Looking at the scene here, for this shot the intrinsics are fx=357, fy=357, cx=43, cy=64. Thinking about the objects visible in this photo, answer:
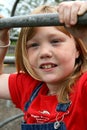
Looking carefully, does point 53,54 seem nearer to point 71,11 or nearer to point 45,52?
point 45,52

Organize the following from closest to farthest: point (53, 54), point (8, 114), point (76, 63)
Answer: point (53, 54), point (76, 63), point (8, 114)

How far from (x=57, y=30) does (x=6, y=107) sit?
167 cm

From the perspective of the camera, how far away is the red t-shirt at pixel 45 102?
99cm

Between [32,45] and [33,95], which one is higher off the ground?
[32,45]

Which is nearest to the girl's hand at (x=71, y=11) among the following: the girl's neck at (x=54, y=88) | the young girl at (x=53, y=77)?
the young girl at (x=53, y=77)

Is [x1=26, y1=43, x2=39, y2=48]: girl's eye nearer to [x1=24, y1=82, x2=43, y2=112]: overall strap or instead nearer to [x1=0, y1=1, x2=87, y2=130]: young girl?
[x1=0, y1=1, x2=87, y2=130]: young girl

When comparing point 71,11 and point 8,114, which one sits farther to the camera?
point 8,114

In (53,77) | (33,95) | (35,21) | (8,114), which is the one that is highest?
(35,21)

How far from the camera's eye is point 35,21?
76 centimetres

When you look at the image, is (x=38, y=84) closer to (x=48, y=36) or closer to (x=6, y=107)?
(x=48, y=36)

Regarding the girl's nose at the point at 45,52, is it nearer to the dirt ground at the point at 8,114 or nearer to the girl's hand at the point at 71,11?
the girl's hand at the point at 71,11

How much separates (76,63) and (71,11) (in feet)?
1.41

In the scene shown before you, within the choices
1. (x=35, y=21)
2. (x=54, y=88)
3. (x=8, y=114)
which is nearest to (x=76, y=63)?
(x=54, y=88)

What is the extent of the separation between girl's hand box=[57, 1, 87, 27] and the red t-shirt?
302 mm
